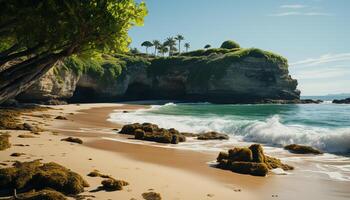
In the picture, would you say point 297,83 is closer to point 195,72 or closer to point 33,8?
point 195,72

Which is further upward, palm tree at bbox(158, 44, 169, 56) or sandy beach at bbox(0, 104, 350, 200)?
palm tree at bbox(158, 44, 169, 56)

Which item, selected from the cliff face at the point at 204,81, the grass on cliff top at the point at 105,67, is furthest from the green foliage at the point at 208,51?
the grass on cliff top at the point at 105,67

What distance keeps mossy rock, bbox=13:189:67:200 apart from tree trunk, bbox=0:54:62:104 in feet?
6.94

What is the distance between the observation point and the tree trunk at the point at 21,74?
749 cm

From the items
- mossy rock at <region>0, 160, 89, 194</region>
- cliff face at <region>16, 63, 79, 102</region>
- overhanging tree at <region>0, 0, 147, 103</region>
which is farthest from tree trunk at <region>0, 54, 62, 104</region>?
cliff face at <region>16, 63, 79, 102</region>

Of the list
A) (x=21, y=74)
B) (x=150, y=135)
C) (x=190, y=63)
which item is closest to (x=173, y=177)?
(x=21, y=74)

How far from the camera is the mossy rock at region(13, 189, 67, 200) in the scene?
666 cm

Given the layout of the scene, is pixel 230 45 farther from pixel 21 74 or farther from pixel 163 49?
pixel 21 74

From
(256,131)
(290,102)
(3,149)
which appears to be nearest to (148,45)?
(290,102)

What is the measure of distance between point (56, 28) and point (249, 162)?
25.6 ft

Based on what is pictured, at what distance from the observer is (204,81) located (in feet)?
269

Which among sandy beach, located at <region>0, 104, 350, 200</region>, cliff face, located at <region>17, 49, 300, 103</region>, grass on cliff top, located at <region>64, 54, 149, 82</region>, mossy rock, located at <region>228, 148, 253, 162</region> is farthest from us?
cliff face, located at <region>17, 49, 300, 103</region>

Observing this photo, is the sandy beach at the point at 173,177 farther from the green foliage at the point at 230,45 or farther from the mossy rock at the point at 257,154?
the green foliage at the point at 230,45

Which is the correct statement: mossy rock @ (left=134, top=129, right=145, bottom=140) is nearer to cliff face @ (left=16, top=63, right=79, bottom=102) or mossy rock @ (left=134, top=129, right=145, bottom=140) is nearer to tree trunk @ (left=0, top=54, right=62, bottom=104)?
tree trunk @ (left=0, top=54, right=62, bottom=104)
